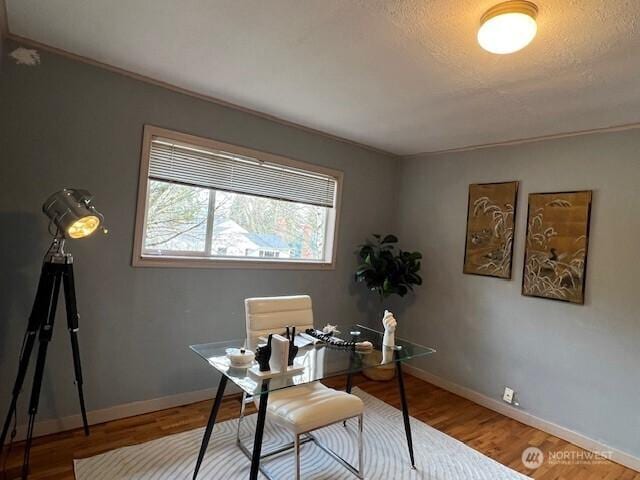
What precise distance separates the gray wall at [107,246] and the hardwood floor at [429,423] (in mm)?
176

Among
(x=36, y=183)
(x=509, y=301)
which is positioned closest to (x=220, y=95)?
(x=36, y=183)

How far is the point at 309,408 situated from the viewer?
1.93m

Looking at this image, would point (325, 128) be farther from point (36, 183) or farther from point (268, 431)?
point (268, 431)

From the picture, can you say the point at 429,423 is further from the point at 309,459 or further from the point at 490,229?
the point at 490,229

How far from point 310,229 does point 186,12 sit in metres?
2.19

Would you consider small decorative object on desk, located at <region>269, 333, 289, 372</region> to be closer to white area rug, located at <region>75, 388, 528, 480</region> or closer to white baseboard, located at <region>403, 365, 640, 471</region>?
white area rug, located at <region>75, 388, 528, 480</region>

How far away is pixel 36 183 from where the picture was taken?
2207 mm

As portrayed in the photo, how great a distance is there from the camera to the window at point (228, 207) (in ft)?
8.79

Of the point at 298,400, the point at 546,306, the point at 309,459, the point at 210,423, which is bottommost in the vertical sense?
the point at 309,459

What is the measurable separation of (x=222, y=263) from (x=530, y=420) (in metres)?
2.79

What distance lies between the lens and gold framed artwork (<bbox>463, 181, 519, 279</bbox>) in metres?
3.22

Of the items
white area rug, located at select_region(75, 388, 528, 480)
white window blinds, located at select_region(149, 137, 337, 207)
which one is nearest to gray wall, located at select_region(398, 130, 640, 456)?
white area rug, located at select_region(75, 388, 528, 480)

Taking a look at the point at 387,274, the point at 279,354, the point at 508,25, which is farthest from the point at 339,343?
the point at 508,25

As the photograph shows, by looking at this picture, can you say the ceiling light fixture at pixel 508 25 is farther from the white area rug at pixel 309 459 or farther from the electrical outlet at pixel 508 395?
the electrical outlet at pixel 508 395
